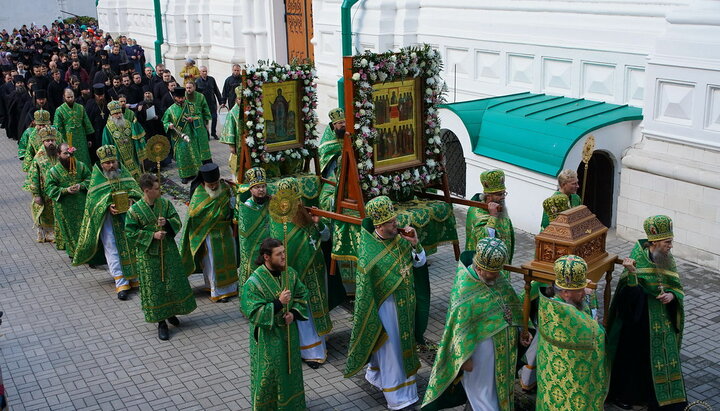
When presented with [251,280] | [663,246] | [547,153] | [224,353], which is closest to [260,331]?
[251,280]

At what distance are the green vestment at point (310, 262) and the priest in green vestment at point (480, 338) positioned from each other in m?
2.35

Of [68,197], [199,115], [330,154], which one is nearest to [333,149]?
[330,154]

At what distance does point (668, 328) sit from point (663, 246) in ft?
2.21

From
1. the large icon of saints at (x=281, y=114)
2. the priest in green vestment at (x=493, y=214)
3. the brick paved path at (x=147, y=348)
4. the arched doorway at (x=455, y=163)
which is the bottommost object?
the brick paved path at (x=147, y=348)

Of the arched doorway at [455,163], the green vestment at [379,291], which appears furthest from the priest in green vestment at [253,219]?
the arched doorway at [455,163]

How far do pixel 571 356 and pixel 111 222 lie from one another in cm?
662

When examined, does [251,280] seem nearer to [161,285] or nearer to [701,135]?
[161,285]

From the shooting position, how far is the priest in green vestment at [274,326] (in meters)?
6.70

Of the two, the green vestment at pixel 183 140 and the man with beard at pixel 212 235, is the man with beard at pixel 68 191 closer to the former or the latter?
the man with beard at pixel 212 235

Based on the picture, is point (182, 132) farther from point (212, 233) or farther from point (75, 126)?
point (212, 233)

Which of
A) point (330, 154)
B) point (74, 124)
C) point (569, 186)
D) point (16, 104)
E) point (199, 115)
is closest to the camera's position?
point (569, 186)

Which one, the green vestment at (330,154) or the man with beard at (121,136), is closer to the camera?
the green vestment at (330,154)

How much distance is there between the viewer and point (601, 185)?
12.3m

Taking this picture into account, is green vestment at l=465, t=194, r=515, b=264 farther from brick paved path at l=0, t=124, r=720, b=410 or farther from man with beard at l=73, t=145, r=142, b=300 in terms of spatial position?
man with beard at l=73, t=145, r=142, b=300
